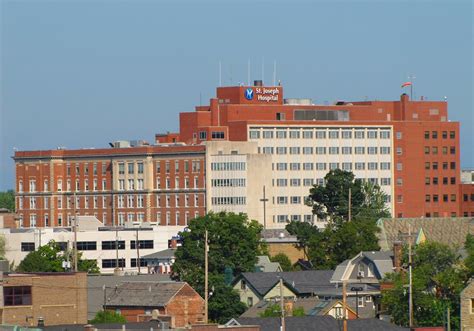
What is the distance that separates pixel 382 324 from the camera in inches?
4023

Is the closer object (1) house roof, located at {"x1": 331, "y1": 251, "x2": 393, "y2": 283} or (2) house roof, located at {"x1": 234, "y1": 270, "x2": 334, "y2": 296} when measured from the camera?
(2) house roof, located at {"x1": 234, "y1": 270, "x2": 334, "y2": 296}

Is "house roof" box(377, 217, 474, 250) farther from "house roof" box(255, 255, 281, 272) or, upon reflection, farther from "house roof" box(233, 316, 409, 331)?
"house roof" box(233, 316, 409, 331)

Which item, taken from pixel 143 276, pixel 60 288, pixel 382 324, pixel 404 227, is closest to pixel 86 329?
pixel 382 324

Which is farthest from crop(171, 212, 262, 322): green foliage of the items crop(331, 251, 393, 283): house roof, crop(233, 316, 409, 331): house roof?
crop(233, 316, 409, 331): house roof

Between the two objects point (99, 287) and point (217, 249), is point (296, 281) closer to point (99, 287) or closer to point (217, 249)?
point (99, 287)

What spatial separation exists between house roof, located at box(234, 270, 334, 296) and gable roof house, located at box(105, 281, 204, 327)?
10067 millimetres

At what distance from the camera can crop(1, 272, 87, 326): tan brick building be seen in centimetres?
11831

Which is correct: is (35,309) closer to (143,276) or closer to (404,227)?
(143,276)

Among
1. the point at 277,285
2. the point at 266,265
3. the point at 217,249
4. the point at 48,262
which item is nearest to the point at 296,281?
the point at 277,285

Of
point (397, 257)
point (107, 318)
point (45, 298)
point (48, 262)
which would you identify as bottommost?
point (107, 318)

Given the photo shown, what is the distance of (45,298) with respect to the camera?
120688 millimetres

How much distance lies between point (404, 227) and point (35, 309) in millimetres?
70998

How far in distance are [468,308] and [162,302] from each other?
3344 centimetres

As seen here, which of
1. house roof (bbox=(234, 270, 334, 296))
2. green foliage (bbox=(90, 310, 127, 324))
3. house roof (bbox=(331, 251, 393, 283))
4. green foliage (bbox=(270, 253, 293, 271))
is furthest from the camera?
green foliage (bbox=(270, 253, 293, 271))
